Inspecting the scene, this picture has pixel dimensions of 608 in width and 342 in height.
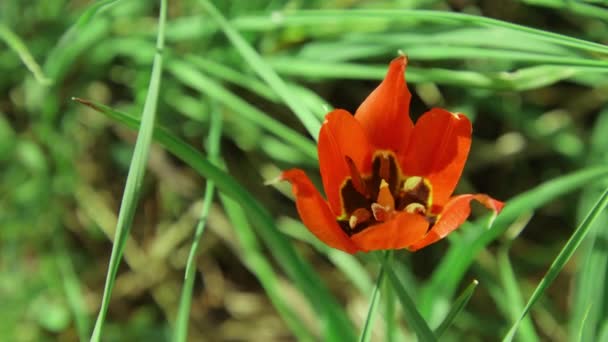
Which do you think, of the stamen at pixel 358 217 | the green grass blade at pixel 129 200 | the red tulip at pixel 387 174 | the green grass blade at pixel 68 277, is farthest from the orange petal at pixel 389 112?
the green grass blade at pixel 68 277

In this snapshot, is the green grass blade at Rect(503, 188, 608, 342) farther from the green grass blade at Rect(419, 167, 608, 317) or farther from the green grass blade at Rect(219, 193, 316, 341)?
the green grass blade at Rect(219, 193, 316, 341)

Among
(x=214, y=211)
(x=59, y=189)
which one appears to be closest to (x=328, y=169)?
(x=214, y=211)

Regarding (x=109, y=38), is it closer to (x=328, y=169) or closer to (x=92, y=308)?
(x=92, y=308)

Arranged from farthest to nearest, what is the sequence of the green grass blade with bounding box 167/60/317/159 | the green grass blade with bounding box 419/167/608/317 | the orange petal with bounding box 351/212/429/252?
the green grass blade with bounding box 167/60/317/159
the green grass blade with bounding box 419/167/608/317
the orange petal with bounding box 351/212/429/252

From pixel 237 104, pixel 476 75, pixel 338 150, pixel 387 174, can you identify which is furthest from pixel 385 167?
pixel 237 104

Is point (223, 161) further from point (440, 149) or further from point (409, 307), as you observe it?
point (409, 307)

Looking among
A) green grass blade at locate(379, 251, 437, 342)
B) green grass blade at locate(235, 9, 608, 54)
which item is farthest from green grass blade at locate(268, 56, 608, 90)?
green grass blade at locate(379, 251, 437, 342)

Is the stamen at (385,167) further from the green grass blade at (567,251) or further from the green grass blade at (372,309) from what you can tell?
the green grass blade at (567,251)
